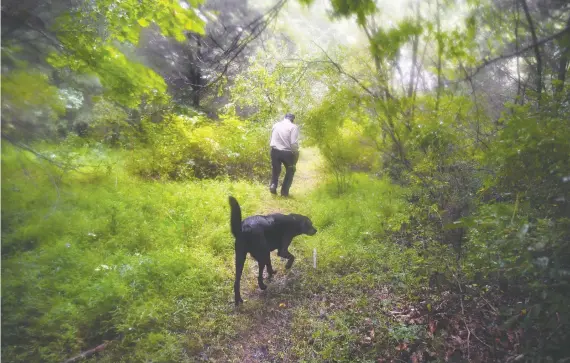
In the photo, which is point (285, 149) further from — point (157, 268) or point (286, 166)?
point (157, 268)

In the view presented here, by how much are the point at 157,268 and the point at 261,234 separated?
1167 millimetres

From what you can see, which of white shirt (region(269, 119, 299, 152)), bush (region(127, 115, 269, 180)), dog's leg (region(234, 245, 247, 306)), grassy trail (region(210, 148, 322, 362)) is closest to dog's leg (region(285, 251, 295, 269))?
grassy trail (region(210, 148, 322, 362))

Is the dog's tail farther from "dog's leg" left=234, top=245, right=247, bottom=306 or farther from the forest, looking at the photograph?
the forest

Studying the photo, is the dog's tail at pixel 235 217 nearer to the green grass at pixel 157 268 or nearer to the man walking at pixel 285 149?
the green grass at pixel 157 268

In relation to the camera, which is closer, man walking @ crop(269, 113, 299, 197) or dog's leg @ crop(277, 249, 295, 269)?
dog's leg @ crop(277, 249, 295, 269)

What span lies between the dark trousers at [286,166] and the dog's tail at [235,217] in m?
2.04

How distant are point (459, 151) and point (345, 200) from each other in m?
1.91

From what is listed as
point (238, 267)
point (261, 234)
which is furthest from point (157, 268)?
point (261, 234)

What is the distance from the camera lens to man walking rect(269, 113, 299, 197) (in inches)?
172

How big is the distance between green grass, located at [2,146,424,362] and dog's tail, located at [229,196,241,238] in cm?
78

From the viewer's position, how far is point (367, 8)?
2391 mm

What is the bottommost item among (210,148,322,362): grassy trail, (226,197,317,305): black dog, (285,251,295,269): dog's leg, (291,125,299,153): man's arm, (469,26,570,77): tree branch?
(210,148,322,362): grassy trail

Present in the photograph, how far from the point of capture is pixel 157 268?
305cm

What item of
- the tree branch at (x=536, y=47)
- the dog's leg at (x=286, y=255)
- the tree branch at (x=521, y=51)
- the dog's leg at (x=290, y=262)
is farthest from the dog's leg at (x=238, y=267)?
the tree branch at (x=536, y=47)
